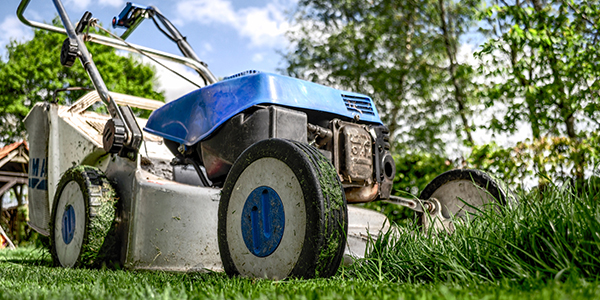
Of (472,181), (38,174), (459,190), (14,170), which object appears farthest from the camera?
(14,170)

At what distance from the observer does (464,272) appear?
154 centimetres

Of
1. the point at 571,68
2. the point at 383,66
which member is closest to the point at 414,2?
the point at 383,66

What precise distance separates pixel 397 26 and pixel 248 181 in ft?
44.9

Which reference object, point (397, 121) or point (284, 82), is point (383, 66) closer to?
point (397, 121)

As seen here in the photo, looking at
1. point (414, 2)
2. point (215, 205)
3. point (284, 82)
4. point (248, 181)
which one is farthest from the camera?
point (414, 2)

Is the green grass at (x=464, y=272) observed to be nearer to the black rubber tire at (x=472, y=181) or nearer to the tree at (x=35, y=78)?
the black rubber tire at (x=472, y=181)

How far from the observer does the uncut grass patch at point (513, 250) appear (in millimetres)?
1367

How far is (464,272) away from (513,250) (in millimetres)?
167

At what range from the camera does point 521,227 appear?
62.2 inches

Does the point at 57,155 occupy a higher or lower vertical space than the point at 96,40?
lower

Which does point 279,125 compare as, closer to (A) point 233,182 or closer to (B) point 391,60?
(A) point 233,182

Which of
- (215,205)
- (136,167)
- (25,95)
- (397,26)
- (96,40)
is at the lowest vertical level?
(215,205)

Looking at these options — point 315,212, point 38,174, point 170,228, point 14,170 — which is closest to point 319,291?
point 315,212

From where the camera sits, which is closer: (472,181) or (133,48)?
(472,181)
